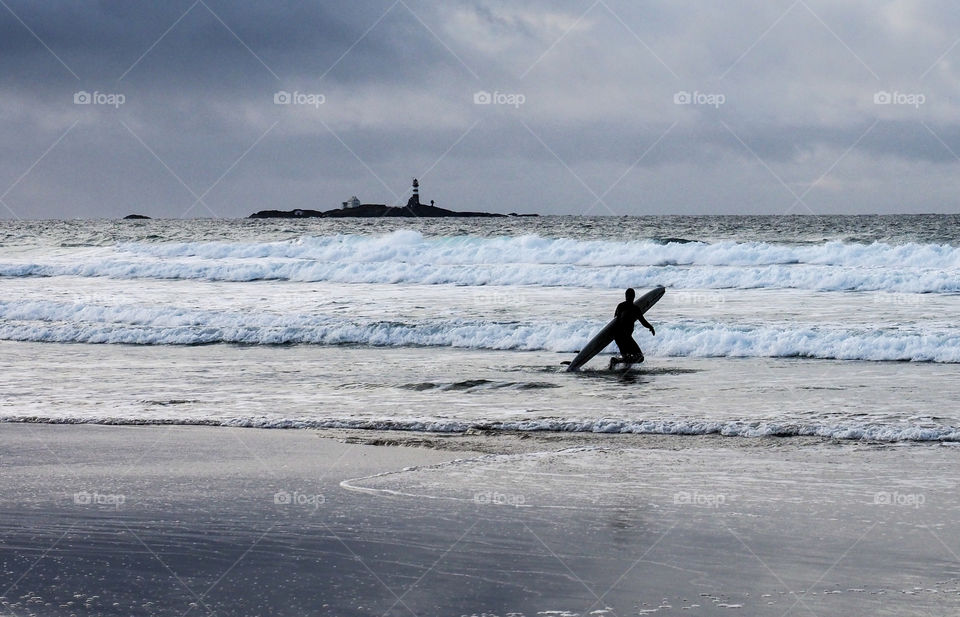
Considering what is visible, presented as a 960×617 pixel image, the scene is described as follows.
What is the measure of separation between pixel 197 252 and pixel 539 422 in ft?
133

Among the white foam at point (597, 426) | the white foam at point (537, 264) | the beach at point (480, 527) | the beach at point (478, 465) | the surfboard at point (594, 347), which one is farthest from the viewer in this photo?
the white foam at point (537, 264)

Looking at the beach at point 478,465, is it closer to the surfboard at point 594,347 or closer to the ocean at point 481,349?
the ocean at point 481,349

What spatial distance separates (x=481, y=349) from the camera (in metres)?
16.7

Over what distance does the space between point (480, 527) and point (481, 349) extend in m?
11.0

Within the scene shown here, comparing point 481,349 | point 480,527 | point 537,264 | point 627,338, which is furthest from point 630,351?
point 537,264

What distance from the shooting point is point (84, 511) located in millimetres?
6109

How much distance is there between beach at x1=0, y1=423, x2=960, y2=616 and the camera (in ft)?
14.7

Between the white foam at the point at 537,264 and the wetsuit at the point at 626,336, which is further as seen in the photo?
the white foam at the point at 537,264

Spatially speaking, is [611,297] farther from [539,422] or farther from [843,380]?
[539,422]

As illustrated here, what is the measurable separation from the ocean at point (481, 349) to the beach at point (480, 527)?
59.5 inches

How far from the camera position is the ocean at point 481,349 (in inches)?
398

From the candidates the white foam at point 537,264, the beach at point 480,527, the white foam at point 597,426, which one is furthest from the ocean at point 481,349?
the beach at point 480,527

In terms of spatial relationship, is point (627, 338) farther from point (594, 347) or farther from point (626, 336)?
point (594, 347)

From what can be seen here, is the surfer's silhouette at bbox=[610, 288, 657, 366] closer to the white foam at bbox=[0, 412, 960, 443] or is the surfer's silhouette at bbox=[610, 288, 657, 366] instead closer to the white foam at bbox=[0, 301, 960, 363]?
the white foam at bbox=[0, 301, 960, 363]
